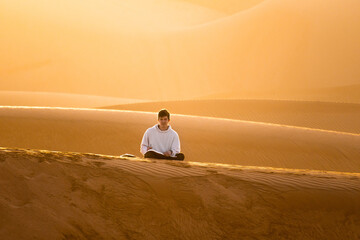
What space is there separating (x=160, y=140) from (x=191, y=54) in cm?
2777

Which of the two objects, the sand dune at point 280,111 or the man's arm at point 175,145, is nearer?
the man's arm at point 175,145

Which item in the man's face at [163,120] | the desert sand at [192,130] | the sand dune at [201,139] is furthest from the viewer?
the sand dune at [201,139]

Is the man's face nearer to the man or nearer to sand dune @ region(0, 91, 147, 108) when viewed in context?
the man

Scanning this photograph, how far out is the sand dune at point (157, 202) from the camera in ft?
12.6

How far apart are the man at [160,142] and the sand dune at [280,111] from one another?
12.3 metres

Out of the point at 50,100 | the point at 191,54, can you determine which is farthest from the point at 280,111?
the point at 191,54

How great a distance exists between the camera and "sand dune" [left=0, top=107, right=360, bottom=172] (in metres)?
9.65

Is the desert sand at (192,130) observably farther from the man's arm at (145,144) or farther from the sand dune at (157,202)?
the man's arm at (145,144)

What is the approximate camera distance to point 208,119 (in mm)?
12680

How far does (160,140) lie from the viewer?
535 centimetres

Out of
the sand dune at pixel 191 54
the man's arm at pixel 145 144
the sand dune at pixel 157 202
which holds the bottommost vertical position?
the sand dune at pixel 157 202

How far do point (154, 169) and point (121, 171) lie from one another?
1.24 ft

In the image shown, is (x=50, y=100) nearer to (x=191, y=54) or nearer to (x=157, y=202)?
(x=191, y=54)

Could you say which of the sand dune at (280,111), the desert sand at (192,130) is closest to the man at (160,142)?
the desert sand at (192,130)
